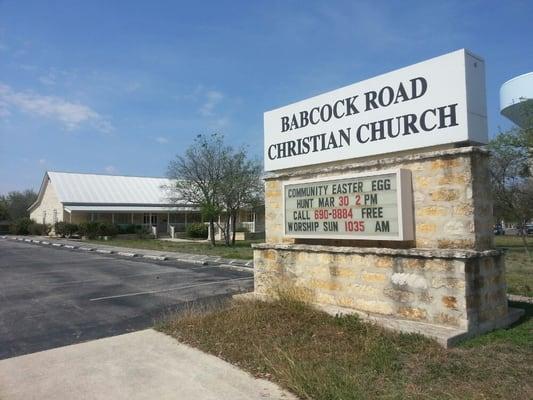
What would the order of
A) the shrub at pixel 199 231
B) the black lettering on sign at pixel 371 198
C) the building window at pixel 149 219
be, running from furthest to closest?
the building window at pixel 149 219 < the shrub at pixel 199 231 < the black lettering on sign at pixel 371 198

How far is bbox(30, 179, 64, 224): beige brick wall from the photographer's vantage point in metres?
51.0

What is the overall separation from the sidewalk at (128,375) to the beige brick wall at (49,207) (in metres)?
46.9

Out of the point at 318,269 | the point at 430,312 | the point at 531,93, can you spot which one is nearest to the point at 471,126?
the point at 430,312

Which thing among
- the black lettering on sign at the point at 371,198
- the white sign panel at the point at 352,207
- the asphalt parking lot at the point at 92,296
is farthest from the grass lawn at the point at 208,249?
the black lettering on sign at the point at 371,198

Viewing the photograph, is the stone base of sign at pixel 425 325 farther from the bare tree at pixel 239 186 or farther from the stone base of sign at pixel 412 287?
the bare tree at pixel 239 186

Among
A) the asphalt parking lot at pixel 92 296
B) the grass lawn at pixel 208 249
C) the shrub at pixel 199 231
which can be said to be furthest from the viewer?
the shrub at pixel 199 231

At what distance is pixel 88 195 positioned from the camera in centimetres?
5078

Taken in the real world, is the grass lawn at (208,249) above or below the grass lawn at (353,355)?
above

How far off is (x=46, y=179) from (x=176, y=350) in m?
55.0

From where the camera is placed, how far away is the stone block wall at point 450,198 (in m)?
6.18

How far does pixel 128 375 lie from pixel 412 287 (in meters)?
3.73

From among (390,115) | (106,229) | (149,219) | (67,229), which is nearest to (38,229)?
(67,229)

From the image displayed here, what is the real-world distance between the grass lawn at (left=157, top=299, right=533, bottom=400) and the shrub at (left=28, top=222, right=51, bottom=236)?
51.2 m

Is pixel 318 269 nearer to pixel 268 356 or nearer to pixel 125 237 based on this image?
pixel 268 356
